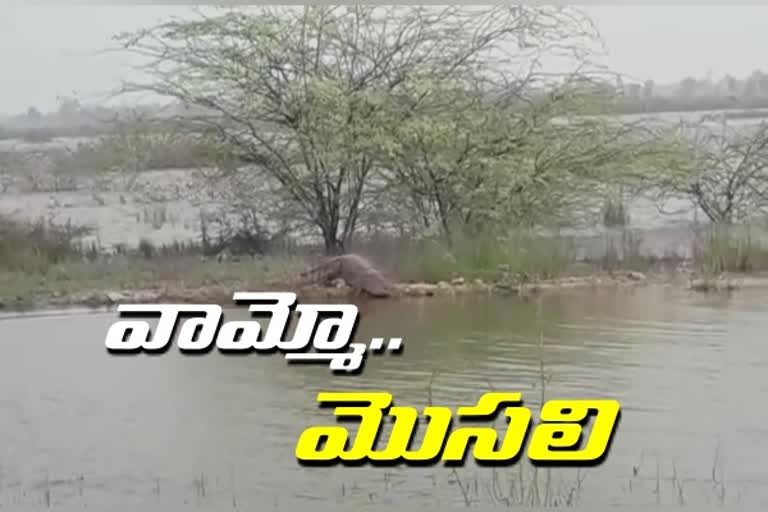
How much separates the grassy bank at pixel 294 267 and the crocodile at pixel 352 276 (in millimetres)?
258

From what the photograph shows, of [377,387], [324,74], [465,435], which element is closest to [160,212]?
[324,74]

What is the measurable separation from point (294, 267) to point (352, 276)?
1.12m

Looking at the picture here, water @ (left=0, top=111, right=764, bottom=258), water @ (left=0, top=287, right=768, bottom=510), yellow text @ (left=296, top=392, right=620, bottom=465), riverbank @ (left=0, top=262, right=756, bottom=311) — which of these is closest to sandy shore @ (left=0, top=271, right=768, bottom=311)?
riverbank @ (left=0, top=262, right=756, bottom=311)

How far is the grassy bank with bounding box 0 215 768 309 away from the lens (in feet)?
53.6

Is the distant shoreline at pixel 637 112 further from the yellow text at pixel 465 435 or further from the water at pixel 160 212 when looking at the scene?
the yellow text at pixel 465 435

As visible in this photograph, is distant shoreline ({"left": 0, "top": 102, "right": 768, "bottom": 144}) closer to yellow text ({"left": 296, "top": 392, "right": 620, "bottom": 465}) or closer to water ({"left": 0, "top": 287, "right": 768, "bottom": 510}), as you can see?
water ({"left": 0, "top": 287, "right": 768, "bottom": 510})

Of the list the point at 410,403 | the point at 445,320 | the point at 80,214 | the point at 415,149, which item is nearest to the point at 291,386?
the point at 410,403

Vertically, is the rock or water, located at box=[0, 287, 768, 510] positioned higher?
water, located at box=[0, 287, 768, 510]

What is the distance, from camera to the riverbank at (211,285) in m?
15.8

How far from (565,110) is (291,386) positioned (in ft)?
35.1

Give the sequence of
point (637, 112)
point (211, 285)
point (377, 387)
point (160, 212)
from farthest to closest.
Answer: point (637, 112)
point (160, 212)
point (211, 285)
point (377, 387)

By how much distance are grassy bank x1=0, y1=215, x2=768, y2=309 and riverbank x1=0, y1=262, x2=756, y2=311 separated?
12 millimetres

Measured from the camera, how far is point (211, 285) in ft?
54.5

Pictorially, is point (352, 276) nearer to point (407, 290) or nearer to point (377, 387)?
point (407, 290)
